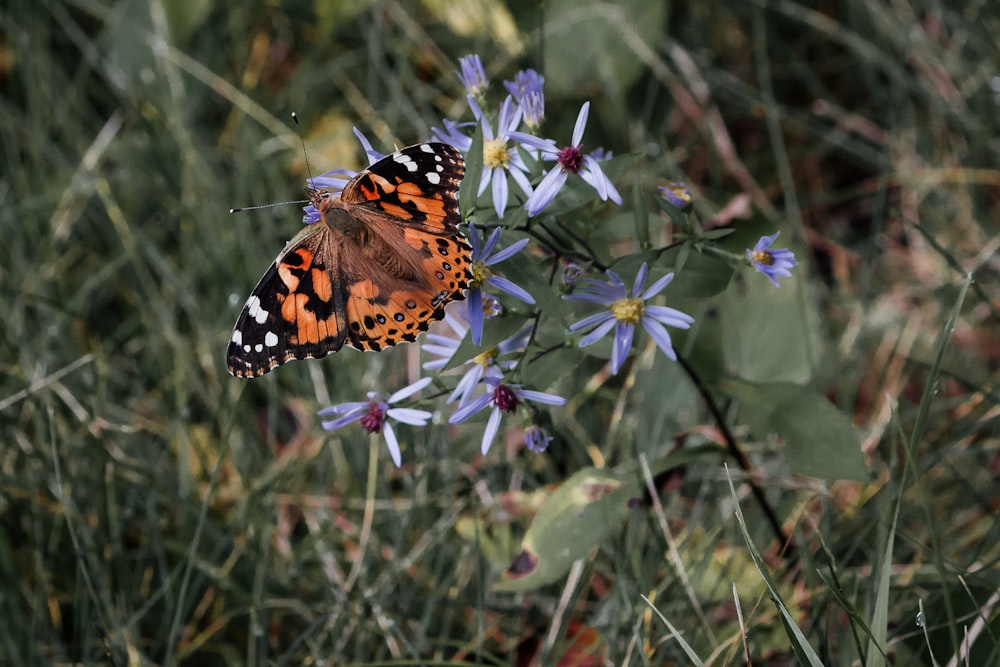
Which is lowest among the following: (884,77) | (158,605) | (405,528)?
(158,605)

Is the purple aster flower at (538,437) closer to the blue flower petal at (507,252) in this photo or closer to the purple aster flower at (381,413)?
the purple aster flower at (381,413)

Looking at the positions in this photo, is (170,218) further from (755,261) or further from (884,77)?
(884,77)

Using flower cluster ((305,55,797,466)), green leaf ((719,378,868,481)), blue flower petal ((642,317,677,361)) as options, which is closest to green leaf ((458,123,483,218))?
flower cluster ((305,55,797,466))

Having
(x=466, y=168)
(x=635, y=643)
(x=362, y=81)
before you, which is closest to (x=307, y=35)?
(x=362, y=81)

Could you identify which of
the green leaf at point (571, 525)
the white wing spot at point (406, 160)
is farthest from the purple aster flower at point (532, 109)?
the green leaf at point (571, 525)

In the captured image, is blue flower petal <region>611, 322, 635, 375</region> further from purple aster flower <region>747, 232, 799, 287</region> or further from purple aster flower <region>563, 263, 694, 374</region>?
purple aster flower <region>747, 232, 799, 287</region>
